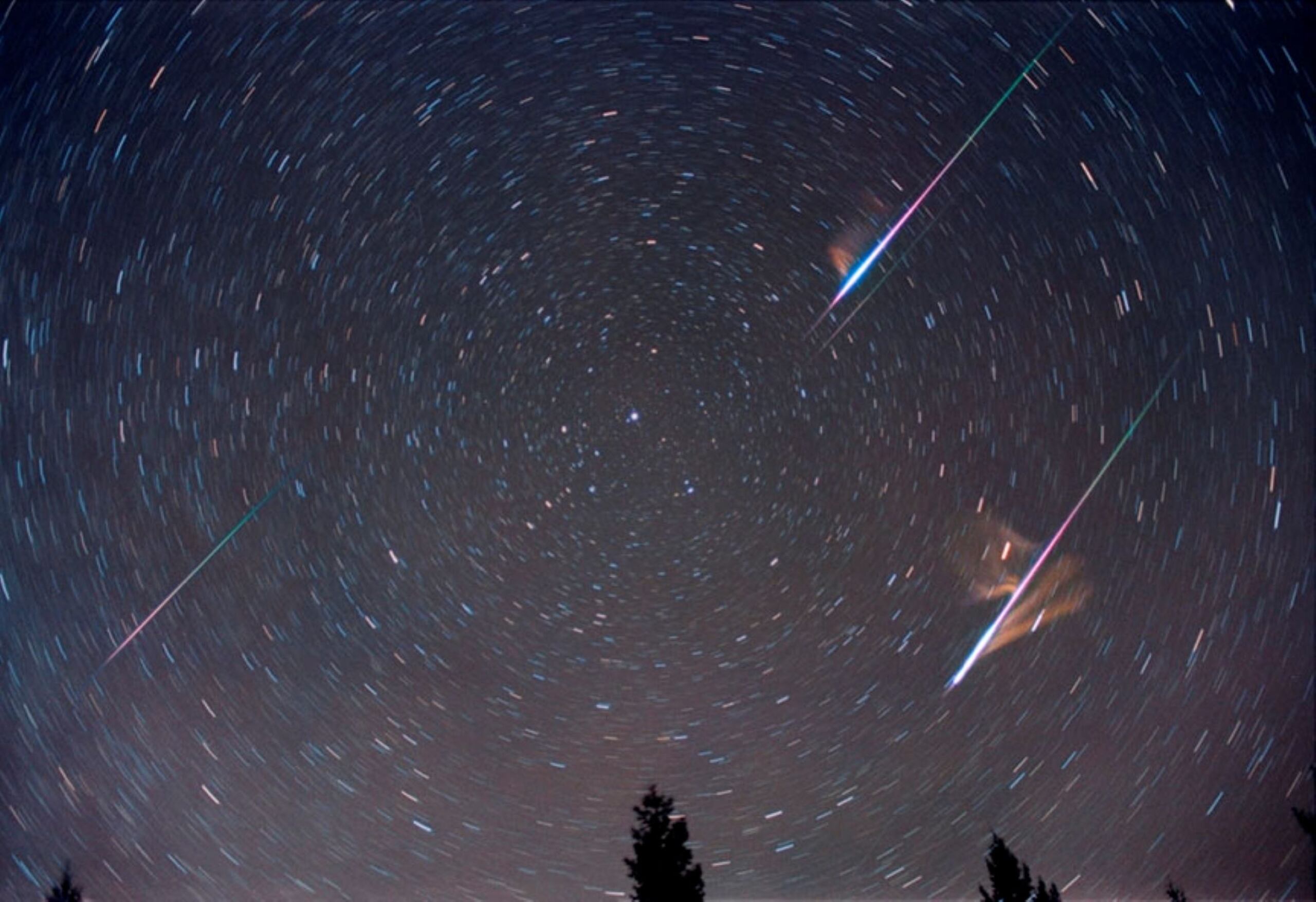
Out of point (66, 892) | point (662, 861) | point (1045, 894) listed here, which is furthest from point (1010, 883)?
point (66, 892)

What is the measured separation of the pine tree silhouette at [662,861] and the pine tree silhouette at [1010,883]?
11.0 m

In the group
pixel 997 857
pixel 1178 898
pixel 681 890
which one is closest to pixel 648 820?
pixel 681 890

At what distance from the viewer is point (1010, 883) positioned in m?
17.2

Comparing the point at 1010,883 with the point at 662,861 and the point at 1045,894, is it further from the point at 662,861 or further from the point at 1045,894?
the point at 662,861

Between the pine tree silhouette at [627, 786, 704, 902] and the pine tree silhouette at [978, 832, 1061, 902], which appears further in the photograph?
the pine tree silhouette at [978, 832, 1061, 902]

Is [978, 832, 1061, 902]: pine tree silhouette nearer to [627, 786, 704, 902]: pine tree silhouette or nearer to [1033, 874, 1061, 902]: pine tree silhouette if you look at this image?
[1033, 874, 1061, 902]: pine tree silhouette

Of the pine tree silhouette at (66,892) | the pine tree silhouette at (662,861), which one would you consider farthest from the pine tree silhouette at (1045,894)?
the pine tree silhouette at (66,892)

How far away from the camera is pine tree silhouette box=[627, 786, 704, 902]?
1126 centimetres

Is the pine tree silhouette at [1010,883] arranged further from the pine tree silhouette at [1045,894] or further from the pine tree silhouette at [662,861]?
the pine tree silhouette at [662,861]

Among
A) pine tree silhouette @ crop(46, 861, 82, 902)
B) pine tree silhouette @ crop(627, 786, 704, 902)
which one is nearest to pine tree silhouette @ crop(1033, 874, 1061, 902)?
pine tree silhouette @ crop(627, 786, 704, 902)

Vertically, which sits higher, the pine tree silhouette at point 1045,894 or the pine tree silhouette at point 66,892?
the pine tree silhouette at point 66,892

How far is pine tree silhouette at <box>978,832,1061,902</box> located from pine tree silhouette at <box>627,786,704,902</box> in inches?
431

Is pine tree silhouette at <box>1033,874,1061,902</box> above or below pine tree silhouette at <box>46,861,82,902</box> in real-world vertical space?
below

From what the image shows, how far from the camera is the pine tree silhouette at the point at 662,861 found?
1126cm
